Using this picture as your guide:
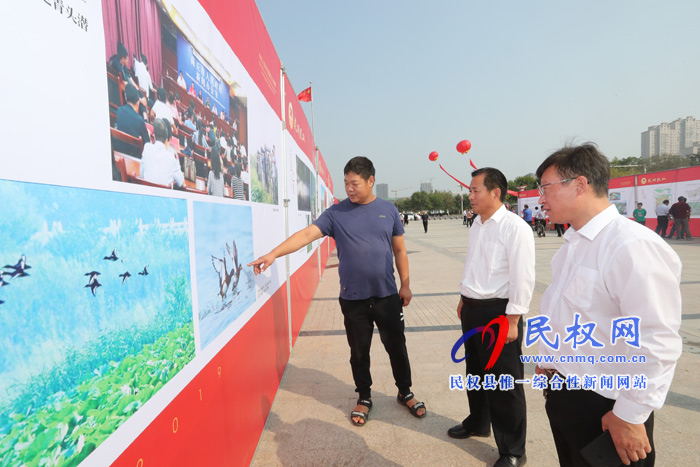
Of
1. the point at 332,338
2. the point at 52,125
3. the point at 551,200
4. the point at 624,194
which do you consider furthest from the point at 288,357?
the point at 624,194

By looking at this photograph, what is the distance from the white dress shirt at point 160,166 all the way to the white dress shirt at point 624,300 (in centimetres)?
155

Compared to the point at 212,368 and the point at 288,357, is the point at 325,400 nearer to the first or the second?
the point at 288,357

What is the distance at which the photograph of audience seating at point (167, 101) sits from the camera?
1.15 metres

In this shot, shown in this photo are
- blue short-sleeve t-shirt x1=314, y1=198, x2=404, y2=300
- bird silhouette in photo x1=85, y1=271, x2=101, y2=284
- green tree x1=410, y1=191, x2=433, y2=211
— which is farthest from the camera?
green tree x1=410, y1=191, x2=433, y2=211

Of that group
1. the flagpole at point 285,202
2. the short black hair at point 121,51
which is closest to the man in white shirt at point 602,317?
the short black hair at point 121,51

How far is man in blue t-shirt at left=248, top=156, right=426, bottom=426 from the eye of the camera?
2.86m

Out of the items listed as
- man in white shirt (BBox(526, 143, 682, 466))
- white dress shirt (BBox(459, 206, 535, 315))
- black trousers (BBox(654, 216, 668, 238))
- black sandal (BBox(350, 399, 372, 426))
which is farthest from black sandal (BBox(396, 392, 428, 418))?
→ black trousers (BBox(654, 216, 668, 238))

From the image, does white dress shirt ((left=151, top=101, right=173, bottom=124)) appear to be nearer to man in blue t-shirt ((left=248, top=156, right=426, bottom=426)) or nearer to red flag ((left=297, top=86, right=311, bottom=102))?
man in blue t-shirt ((left=248, top=156, right=426, bottom=426))

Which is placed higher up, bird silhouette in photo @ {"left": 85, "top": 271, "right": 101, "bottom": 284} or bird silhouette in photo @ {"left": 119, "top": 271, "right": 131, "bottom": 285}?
bird silhouette in photo @ {"left": 85, "top": 271, "right": 101, "bottom": 284}

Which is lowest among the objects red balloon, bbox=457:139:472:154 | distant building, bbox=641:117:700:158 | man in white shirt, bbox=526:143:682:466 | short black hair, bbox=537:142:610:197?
man in white shirt, bbox=526:143:682:466

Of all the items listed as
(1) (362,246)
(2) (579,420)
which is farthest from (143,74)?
(2) (579,420)

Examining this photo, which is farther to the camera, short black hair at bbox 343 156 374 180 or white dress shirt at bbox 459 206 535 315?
short black hair at bbox 343 156 374 180

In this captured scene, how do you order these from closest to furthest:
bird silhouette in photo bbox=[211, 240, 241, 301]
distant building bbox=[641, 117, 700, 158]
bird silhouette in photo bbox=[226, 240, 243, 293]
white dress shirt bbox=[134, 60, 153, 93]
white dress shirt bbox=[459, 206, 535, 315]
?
white dress shirt bbox=[134, 60, 153, 93]
bird silhouette in photo bbox=[211, 240, 241, 301]
bird silhouette in photo bbox=[226, 240, 243, 293]
white dress shirt bbox=[459, 206, 535, 315]
distant building bbox=[641, 117, 700, 158]

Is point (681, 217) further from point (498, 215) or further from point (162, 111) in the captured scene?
point (162, 111)
